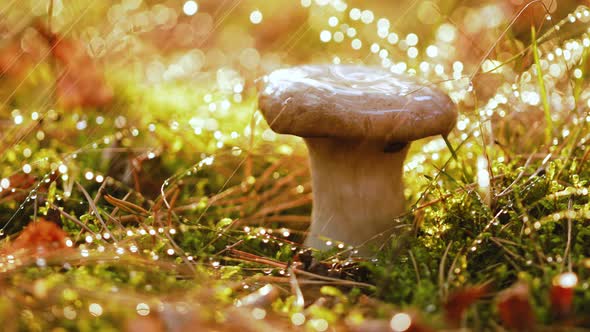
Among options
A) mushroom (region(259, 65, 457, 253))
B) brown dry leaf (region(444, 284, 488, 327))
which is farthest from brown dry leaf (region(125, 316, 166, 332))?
mushroom (region(259, 65, 457, 253))

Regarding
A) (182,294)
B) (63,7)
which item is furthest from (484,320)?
(63,7)

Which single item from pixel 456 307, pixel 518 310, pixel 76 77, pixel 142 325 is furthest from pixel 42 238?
pixel 76 77

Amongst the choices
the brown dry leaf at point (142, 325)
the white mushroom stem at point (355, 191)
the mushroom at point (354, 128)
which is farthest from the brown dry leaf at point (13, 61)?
the brown dry leaf at point (142, 325)

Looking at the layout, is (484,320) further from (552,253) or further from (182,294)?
(182,294)

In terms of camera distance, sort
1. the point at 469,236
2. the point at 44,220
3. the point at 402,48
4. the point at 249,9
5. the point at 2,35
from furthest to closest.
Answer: the point at 249,9, the point at 402,48, the point at 2,35, the point at 44,220, the point at 469,236

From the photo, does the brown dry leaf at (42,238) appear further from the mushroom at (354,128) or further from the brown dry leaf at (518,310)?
the brown dry leaf at (518,310)

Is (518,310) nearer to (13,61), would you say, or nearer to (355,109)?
(355,109)
